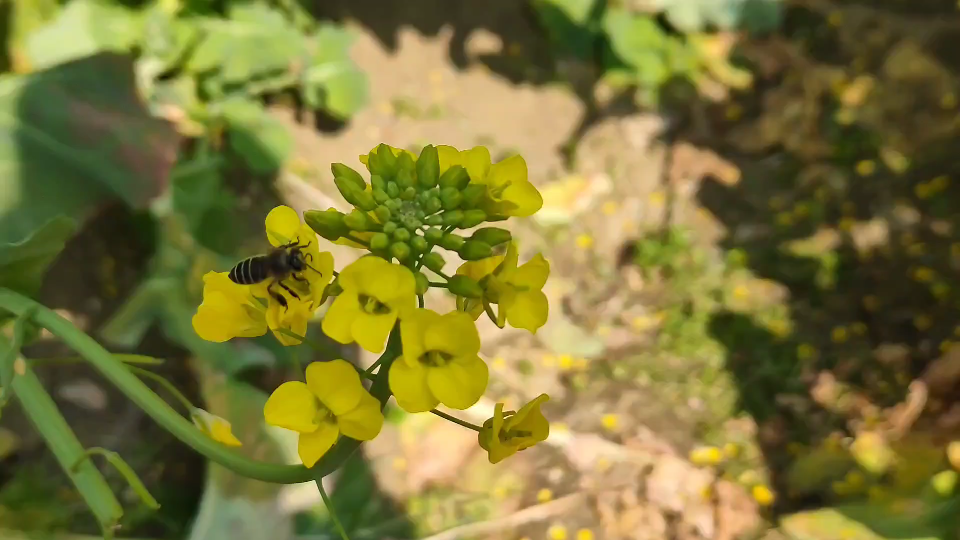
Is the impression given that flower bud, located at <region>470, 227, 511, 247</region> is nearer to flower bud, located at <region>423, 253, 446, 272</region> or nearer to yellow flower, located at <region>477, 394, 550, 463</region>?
flower bud, located at <region>423, 253, 446, 272</region>

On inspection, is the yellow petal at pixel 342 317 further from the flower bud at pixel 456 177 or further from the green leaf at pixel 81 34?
the green leaf at pixel 81 34

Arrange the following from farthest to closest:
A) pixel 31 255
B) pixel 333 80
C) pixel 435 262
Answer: pixel 333 80, pixel 31 255, pixel 435 262

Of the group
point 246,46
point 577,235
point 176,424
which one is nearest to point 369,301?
point 176,424

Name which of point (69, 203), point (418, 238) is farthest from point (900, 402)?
point (69, 203)

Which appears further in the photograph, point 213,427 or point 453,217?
point 213,427

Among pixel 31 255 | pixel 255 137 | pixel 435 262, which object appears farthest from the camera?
pixel 255 137

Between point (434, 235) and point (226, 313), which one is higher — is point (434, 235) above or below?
above

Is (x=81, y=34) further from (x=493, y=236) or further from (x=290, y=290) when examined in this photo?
(x=493, y=236)
